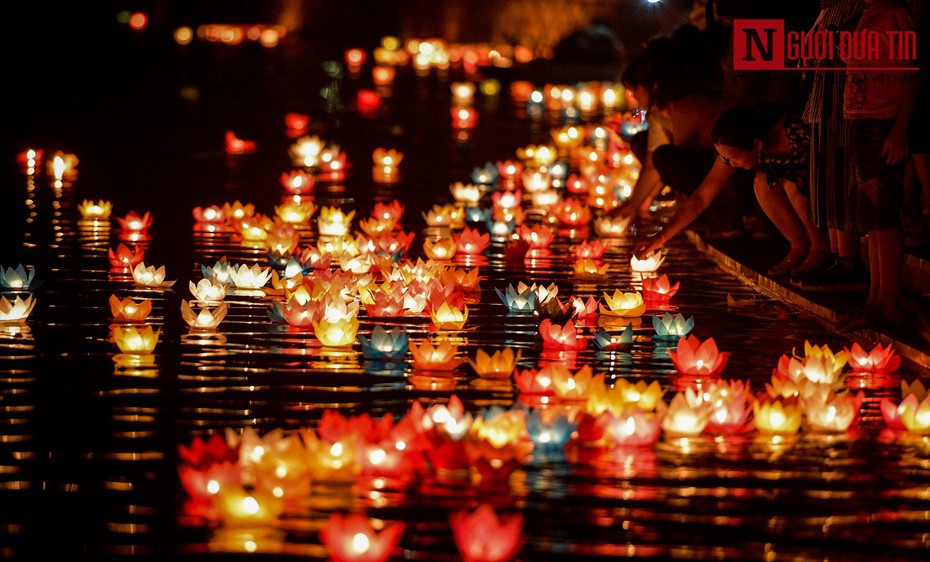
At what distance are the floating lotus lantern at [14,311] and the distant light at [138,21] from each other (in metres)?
15.5

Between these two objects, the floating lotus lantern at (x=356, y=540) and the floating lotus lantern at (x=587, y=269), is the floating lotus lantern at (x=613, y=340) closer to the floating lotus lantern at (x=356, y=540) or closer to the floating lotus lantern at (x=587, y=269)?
the floating lotus lantern at (x=587, y=269)

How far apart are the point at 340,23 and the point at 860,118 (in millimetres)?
27591

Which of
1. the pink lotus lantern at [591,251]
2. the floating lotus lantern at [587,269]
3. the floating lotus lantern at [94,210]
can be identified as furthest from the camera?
the floating lotus lantern at [94,210]

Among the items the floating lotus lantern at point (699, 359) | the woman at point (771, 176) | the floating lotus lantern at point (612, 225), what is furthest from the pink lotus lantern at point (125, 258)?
the floating lotus lantern at point (699, 359)

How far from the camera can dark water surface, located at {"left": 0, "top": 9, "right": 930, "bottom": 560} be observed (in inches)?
133

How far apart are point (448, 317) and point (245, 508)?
2.53m

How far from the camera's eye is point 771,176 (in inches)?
270

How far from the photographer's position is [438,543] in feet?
10.9

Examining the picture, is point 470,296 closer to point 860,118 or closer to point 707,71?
point 860,118

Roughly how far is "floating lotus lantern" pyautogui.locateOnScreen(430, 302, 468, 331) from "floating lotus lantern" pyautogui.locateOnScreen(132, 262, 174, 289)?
1404 mm

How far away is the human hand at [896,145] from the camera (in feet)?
17.7

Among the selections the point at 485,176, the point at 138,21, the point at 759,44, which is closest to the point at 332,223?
the point at 759,44

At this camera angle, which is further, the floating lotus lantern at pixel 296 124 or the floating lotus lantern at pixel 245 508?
the floating lotus lantern at pixel 296 124

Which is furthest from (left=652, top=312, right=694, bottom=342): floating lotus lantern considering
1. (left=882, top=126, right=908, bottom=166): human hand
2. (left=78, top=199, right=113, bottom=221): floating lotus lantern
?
(left=78, top=199, right=113, bottom=221): floating lotus lantern
